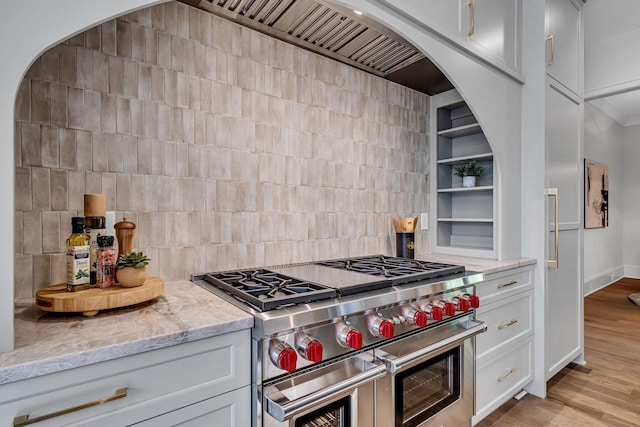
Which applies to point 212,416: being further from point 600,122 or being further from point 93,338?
point 600,122

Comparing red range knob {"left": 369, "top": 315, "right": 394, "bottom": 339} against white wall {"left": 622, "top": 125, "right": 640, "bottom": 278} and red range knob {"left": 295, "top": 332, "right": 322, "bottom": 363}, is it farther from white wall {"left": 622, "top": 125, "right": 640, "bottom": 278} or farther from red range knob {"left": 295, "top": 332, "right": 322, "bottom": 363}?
white wall {"left": 622, "top": 125, "right": 640, "bottom": 278}

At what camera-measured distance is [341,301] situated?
1.17 metres

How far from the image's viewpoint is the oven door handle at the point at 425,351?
4.14 feet

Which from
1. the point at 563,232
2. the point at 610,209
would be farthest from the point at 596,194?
the point at 563,232

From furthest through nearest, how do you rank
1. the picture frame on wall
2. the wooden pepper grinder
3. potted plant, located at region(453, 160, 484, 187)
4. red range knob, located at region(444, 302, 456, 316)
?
the picture frame on wall < potted plant, located at region(453, 160, 484, 187) < red range knob, located at region(444, 302, 456, 316) < the wooden pepper grinder

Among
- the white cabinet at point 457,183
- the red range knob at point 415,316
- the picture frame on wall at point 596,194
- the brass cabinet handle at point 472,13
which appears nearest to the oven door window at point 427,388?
the red range knob at point 415,316

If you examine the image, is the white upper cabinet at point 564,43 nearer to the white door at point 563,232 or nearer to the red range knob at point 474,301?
the white door at point 563,232

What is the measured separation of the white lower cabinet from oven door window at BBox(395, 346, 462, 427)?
24 centimetres

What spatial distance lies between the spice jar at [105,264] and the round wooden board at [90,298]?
30mm

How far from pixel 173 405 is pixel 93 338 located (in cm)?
27

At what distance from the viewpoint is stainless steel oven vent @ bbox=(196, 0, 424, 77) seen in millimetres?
1503

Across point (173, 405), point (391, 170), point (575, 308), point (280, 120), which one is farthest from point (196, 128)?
point (575, 308)

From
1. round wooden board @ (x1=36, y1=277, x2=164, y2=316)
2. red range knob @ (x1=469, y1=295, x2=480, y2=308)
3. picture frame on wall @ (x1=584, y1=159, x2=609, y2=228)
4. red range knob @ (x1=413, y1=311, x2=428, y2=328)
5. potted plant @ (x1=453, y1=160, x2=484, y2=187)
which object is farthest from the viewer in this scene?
picture frame on wall @ (x1=584, y1=159, x2=609, y2=228)

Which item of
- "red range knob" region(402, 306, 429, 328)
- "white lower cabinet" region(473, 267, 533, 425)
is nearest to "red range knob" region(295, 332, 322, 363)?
"red range knob" region(402, 306, 429, 328)
